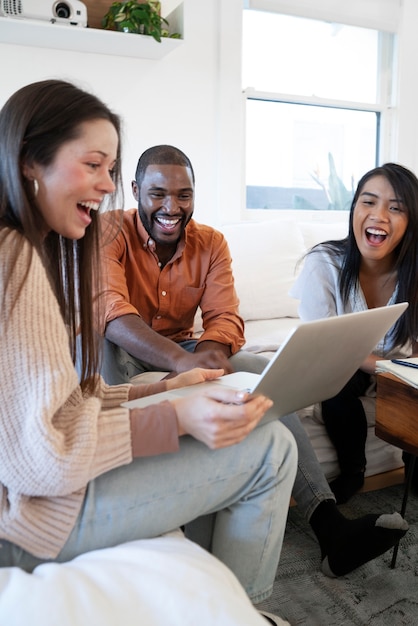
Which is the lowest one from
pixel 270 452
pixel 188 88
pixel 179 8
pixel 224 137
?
pixel 270 452

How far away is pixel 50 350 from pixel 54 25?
199 centimetres

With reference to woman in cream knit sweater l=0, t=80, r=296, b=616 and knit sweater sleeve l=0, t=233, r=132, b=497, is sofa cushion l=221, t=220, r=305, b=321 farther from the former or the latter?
knit sweater sleeve l=0, t=233, r=132, b=497

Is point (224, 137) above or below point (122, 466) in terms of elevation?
above

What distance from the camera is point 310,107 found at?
324 cm

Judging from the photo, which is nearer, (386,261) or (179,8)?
(386,261)

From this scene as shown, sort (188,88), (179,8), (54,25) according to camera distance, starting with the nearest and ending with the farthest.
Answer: (54,25) < (179,8) < (188,88)

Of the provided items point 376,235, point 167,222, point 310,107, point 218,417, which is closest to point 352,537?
point 218,417

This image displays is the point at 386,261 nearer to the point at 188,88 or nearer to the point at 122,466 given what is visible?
the point at 122,466

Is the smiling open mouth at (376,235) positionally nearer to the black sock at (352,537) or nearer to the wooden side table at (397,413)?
the wooden side table at (397,413)

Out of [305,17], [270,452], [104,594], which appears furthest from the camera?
[305,17]

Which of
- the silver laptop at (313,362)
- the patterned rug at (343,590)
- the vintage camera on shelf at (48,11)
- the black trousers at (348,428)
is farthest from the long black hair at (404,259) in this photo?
the vintage camera on shelf at (48,11)

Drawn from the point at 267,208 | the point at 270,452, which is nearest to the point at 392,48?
the point at 267,208

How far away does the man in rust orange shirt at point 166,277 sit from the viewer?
1646 mm

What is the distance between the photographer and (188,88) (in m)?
2.79
